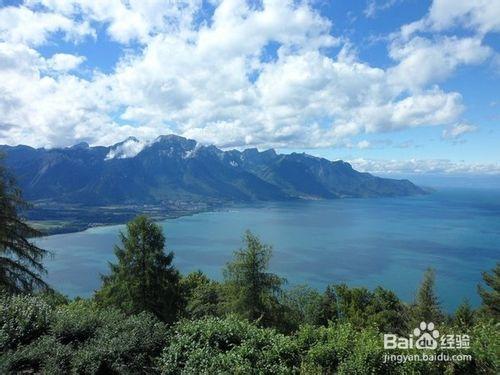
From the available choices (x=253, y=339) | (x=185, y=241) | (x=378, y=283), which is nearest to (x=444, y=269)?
(x=378, y=283)

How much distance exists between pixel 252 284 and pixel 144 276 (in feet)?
25.8

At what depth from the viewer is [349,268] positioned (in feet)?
367

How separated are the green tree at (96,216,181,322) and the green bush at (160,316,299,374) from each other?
13.0m

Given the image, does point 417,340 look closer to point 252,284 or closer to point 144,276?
point 252,284

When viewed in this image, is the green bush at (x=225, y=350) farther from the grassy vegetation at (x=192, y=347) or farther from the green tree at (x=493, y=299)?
the green tree at (x=493, y=299)

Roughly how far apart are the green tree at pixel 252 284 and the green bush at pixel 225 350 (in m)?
15.6

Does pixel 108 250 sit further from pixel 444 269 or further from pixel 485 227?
pixel 485 227

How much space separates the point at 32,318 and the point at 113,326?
2589 mm

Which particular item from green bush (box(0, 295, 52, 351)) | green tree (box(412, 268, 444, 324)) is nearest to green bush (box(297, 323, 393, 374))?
green bush (box(0, 295, 52, 351))

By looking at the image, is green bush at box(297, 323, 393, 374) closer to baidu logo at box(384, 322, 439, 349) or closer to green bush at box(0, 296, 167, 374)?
baidu logo at box(384, 322, 439, 349)

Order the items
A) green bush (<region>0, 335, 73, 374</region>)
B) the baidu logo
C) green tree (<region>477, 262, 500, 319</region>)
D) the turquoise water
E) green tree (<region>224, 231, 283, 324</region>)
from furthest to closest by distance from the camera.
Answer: the turquoise water < green tree (<region>477, 262, 500, 319</region>) < green tree (<region>224, 231, 283, 324</region>) < the baidu logo < green bush (<region>0, 335, 73, 374</region>)

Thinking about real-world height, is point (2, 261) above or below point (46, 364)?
above

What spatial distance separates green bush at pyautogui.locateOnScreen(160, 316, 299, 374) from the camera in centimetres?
1038

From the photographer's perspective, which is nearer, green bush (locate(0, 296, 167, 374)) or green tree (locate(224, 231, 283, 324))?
green bush (locate(0, 296, 167, 374))
